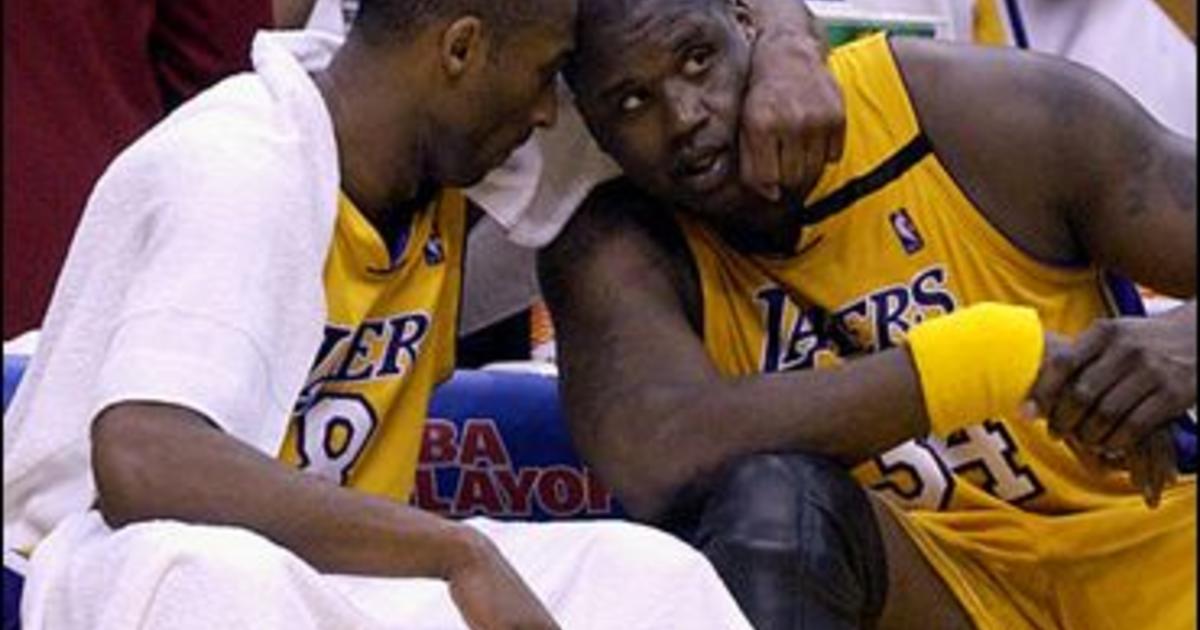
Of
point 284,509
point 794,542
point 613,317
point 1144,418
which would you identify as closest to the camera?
point 284,509

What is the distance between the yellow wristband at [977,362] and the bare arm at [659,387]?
0.02 m

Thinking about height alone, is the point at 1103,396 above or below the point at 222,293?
below

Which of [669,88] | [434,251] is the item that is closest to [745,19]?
[669,88]

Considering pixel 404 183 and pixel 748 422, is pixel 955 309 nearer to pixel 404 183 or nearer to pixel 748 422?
pixel 748 422

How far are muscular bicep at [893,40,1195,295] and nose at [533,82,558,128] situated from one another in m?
0.35

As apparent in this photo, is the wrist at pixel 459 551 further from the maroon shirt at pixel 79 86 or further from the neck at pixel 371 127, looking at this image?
the maroon shirt at pixel 79 86

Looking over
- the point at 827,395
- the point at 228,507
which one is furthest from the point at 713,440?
the point at 228,507

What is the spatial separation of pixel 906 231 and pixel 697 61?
9.7 inches

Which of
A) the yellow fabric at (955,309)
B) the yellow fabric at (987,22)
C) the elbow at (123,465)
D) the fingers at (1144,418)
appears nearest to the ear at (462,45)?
the yellow fabric at (955,309)

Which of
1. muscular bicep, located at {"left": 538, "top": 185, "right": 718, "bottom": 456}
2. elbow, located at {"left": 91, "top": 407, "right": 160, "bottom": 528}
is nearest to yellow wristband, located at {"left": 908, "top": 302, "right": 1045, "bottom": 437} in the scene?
muscular bicep, located at {"left": 538, "top": 185, "right": 718, "bottom": 456}

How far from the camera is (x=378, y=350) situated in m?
2.66

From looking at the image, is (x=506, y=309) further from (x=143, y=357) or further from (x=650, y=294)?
(x=143, y=357)

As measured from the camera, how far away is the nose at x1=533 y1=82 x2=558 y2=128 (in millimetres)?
2664

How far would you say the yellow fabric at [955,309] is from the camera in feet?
9.13
